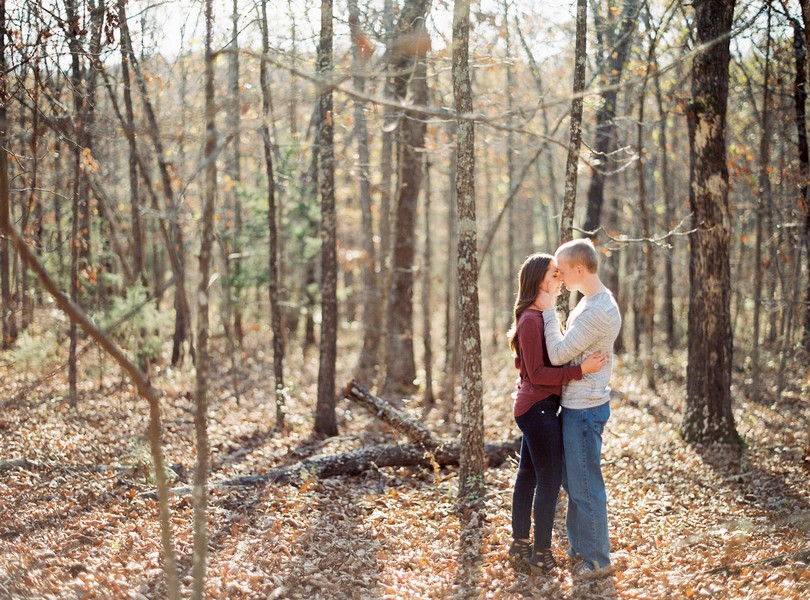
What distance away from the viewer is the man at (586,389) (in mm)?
4543

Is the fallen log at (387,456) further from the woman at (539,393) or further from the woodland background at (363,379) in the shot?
the woman at (539,393)

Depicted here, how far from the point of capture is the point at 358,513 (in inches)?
253

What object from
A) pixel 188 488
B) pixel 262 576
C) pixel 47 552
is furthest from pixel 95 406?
pixel 262 576

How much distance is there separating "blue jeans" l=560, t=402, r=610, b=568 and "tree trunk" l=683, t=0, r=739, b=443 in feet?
14.3

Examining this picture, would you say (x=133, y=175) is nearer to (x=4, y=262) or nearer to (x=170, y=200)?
(x=170, y=200)

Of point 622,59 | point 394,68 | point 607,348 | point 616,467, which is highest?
point 622,59

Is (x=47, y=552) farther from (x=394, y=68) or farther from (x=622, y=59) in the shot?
(x=622, y=59)

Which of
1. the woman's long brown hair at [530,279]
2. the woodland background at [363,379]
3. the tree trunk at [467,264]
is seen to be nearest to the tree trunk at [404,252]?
the woodland background at [363,379]

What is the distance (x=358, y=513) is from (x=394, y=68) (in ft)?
23.3

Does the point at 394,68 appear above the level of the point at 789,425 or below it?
above

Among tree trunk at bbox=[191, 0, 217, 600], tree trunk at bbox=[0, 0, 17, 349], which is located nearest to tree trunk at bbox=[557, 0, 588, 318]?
tree trunk at bbox=[191, 0, 217, 600]

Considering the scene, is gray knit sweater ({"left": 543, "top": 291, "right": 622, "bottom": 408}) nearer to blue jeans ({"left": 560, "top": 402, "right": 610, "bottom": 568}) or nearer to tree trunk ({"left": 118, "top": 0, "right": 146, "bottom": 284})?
blue jeans ({"left": 560, "top": 402, "right": 610, "bottom": 568})

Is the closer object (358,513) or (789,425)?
(358,513)

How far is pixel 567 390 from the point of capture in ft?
15.5
